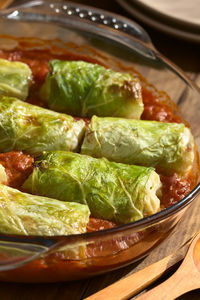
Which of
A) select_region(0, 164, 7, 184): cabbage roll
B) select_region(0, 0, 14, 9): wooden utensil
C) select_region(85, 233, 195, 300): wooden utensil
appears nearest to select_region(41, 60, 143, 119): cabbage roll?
select_region(0, 164, 7, 184): cabbage roll

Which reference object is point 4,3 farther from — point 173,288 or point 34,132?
point 173,288

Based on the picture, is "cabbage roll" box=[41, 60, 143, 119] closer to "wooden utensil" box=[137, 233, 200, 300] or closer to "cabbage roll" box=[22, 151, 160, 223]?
"cabbage roll" box=[22, 151, 160, 223]

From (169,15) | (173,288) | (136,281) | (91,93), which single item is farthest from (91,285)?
(169,15)

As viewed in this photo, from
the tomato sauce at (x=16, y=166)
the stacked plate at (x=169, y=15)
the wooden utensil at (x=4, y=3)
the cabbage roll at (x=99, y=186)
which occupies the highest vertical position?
the stacked plate at (x=169, y=15)

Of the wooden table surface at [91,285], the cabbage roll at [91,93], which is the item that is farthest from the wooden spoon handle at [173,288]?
the cabbage roll at [91,93]

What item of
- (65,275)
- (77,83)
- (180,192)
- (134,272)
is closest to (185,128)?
(180,192)

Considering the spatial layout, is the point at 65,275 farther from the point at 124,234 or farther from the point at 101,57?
the point at 101,57

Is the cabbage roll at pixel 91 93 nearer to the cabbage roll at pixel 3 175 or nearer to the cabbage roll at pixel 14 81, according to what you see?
the cabbage roll at pixel 14 81
